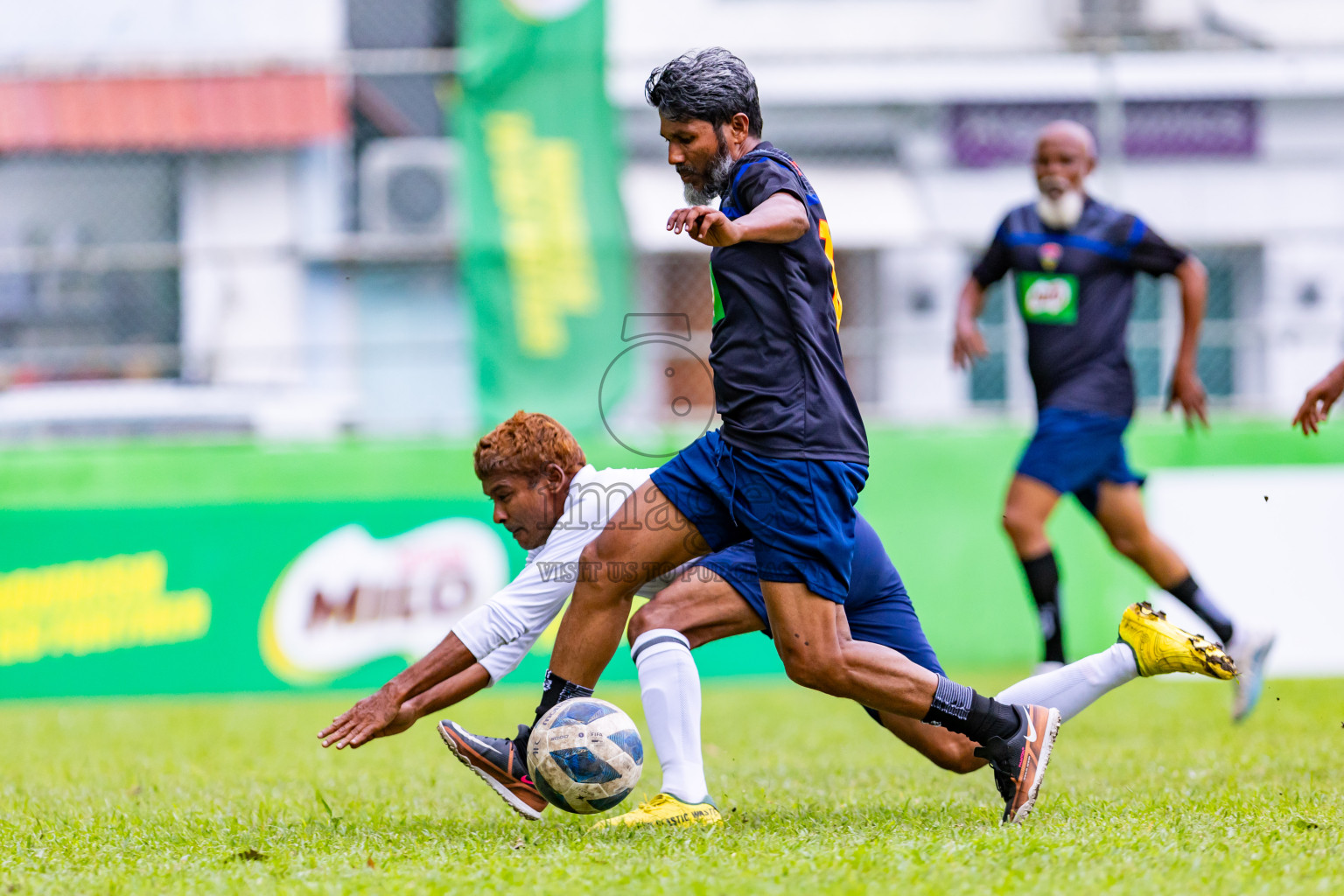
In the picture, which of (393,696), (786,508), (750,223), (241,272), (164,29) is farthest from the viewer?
(164,29)

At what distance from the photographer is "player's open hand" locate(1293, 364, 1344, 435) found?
4871 mm

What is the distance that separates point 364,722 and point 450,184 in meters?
10.6

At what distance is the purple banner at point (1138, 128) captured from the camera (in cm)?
1409

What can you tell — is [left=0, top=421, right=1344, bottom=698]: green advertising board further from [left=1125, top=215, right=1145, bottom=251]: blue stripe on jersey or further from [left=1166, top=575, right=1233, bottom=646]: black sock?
[left=1125, top=215, right=1145, bottom=251]: blue stripe on jersey

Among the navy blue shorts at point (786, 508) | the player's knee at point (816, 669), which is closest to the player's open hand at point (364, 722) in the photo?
the navy blue shorts at point (786, 508)

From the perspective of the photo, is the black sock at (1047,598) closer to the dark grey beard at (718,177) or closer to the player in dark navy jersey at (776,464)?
the player in dark navy jersey at (776,464)

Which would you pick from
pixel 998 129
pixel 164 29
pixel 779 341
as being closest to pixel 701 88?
pixel 779 341

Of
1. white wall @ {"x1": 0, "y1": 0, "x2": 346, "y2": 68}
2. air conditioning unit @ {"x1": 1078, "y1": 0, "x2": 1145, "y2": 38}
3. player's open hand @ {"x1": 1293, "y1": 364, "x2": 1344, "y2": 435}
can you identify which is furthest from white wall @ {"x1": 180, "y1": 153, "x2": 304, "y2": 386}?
air conditioning unit @ {"x1": 1078, "y1": 0, "x2": 1145, "y2": 38}

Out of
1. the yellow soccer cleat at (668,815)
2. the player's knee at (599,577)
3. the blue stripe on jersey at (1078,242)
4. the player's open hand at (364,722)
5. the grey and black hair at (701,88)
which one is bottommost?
the yellow soccer cleat at (668,815)

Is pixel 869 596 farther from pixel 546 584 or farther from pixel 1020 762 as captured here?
pixel 546 584

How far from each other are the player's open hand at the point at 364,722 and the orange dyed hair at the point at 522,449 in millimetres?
694

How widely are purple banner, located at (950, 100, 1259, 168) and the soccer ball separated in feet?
35.5

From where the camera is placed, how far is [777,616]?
3.83 metres

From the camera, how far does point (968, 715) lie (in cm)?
392
